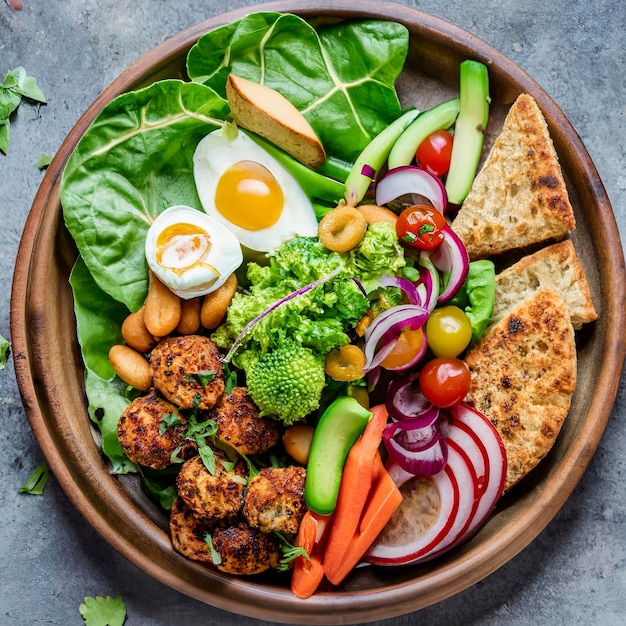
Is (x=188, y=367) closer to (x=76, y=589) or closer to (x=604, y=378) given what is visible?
(x=76, y=589)

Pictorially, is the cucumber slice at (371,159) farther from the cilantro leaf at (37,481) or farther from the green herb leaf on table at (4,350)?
the cilantro leaf at (37,481)

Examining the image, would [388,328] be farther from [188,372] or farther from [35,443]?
[35,443]

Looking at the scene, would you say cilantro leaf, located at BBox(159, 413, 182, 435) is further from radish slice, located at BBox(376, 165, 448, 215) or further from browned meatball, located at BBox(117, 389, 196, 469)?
radish slice, located at BBox(376, 165, 448, 215)

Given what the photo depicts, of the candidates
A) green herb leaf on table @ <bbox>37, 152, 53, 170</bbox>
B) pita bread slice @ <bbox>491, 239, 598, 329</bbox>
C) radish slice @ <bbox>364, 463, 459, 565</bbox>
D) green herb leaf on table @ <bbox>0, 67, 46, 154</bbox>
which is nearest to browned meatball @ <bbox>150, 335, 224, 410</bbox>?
radish slice @ <bbox>364, 463, 459, 565</bbox>

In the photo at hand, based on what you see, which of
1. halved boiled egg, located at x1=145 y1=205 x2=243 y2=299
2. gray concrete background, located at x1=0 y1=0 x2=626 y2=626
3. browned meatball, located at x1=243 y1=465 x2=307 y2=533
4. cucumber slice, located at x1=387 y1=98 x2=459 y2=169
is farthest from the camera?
gray concrete background, located at x1=0 y1=0 x2=626 y2=626

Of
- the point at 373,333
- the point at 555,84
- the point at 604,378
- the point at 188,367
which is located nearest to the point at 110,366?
the point at 188,367

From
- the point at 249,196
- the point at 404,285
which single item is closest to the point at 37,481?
the point at 249,196
